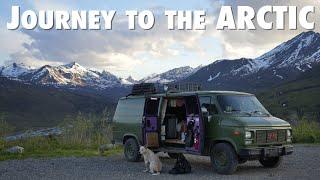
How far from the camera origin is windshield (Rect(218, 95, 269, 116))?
1509 cm

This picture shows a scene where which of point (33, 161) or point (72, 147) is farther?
point (72, 147)

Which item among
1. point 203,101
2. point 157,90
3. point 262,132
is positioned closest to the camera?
point 262,132

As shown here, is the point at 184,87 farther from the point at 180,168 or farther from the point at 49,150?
the point at 49,150

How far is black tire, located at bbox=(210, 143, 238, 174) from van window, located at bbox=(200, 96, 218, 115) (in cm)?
106

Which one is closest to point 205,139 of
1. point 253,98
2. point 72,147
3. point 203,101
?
point 203,101

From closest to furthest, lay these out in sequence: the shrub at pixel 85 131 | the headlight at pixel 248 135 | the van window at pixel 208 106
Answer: the headlight at pixel 248 135
the van window at pixel 208 106
the shrub at pixel 85 131

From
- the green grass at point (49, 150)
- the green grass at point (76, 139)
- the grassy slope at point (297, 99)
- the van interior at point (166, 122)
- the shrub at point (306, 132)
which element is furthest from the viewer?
the grassy slope at point (297, 99)

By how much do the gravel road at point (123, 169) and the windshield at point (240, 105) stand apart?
179 centimetres

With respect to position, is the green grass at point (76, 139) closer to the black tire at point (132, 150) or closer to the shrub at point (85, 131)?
the shrub at point (85, 131)

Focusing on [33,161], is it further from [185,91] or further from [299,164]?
[299,164]

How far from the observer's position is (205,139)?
49.6 ft

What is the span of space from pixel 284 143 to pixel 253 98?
6.29 ft

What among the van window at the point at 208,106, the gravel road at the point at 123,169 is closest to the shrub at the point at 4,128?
the gravel road at the point at 123,169

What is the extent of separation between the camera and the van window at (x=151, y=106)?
1752cm
